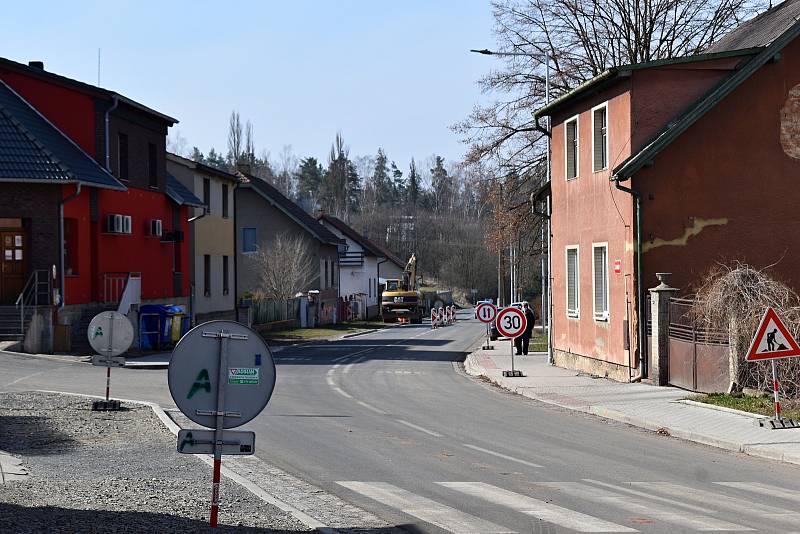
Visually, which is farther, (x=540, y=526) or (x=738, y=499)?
(x=738, y=499)

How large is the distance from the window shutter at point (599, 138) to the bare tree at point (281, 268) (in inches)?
1344

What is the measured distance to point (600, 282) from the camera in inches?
1059

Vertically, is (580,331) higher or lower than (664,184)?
lower

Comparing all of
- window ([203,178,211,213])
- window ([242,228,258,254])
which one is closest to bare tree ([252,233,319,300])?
window ([242,228,258,254])

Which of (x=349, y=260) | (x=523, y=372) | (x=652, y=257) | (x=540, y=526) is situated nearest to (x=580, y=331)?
(x=523, y=372)

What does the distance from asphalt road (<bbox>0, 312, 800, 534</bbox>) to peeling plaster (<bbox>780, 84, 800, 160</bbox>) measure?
826 cm

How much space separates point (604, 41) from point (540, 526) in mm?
34579

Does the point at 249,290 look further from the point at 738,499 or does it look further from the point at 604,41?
the point at 738,499

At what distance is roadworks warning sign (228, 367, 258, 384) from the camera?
7.77 m

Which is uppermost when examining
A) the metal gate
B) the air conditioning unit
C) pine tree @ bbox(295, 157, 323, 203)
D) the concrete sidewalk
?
pine tree @ bbox(295, 157, 323, 203)

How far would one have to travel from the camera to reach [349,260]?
87125 mm

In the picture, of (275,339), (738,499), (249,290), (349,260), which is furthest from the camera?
(349,260)

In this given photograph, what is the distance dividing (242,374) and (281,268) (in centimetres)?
5375

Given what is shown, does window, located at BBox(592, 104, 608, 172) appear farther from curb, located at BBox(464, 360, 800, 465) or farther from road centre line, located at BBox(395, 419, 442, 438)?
road centre line, located at BBox(395, 419, 442, 438)
